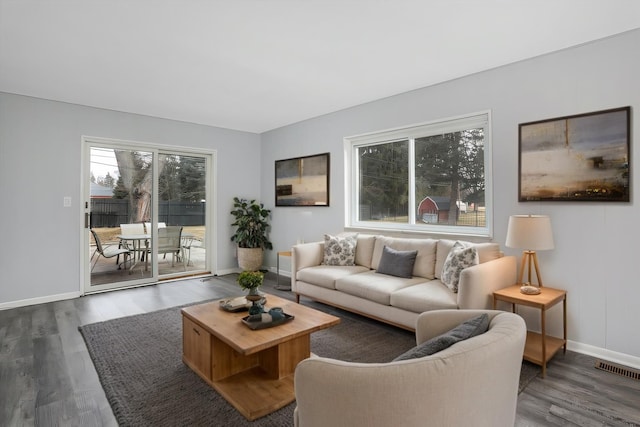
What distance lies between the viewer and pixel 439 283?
3324 millimetres

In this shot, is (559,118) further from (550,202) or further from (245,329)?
(245,329)

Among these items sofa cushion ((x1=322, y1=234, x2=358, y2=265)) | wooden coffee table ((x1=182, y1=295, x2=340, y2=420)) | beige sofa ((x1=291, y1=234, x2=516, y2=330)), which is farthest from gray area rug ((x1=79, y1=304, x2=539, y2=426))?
sofa cushion ((x1=322, y1=234, x2=358, y2=265))

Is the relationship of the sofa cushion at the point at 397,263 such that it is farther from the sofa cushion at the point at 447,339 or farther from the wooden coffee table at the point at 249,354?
the sofa cushion at the point at 447,339

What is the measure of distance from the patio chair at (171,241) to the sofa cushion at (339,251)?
106 inches

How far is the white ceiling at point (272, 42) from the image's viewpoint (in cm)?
235

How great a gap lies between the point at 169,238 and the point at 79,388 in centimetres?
332

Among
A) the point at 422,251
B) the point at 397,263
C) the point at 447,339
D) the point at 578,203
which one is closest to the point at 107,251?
the point at 397,263

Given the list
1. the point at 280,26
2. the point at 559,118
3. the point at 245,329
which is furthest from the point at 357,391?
the point at 559,118

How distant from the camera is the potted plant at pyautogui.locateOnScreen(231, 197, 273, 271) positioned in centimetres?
585

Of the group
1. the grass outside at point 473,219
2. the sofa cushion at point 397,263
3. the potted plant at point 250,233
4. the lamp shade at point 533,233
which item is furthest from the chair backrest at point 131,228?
the lamp shade at point 533,233

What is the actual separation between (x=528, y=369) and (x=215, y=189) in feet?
16.2

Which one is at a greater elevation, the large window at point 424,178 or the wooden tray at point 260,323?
the large window at point 424,178

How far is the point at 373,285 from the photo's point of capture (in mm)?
3361

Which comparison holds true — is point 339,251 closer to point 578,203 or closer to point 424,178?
point 424,178
